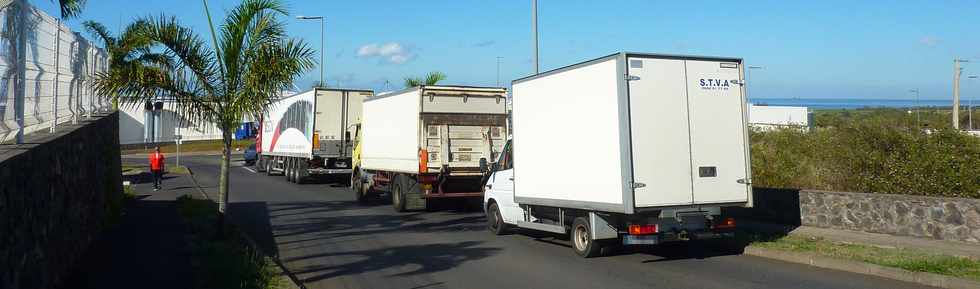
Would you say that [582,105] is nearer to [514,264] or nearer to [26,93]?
[514,264]

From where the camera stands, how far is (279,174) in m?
37.1

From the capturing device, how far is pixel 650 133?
34.9 feet

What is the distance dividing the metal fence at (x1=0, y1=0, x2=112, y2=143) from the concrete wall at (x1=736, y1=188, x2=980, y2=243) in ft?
37.0

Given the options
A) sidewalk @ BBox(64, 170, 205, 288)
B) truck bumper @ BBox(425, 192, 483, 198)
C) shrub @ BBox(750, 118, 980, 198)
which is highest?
shrub @ BBox(750, 118, 980, 198)

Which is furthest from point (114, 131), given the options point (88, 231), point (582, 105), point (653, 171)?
point (653, 171)

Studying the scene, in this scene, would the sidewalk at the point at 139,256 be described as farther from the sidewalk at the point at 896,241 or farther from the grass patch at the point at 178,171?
the grass patch at the point at 178,171

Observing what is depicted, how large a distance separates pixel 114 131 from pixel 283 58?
250 inches

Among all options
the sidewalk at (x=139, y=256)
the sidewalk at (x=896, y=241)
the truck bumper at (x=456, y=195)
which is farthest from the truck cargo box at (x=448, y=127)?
the sidewalk at (x=896, y=241)

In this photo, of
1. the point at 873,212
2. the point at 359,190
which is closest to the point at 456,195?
the point at 359,190

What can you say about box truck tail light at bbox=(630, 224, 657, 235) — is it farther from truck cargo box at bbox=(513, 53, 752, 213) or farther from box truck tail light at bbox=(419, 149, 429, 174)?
box truck tail light at bbox=(419, 149, 429, 174)

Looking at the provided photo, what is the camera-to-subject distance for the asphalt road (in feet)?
31.2

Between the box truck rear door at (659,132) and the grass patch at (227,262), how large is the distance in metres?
4.63

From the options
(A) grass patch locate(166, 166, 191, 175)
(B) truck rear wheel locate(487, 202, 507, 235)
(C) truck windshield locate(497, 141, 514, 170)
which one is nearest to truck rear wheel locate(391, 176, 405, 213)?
(B) truck rear wheel locate(487, 202, 507, 235)

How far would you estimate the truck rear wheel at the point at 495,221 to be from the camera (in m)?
14.6
